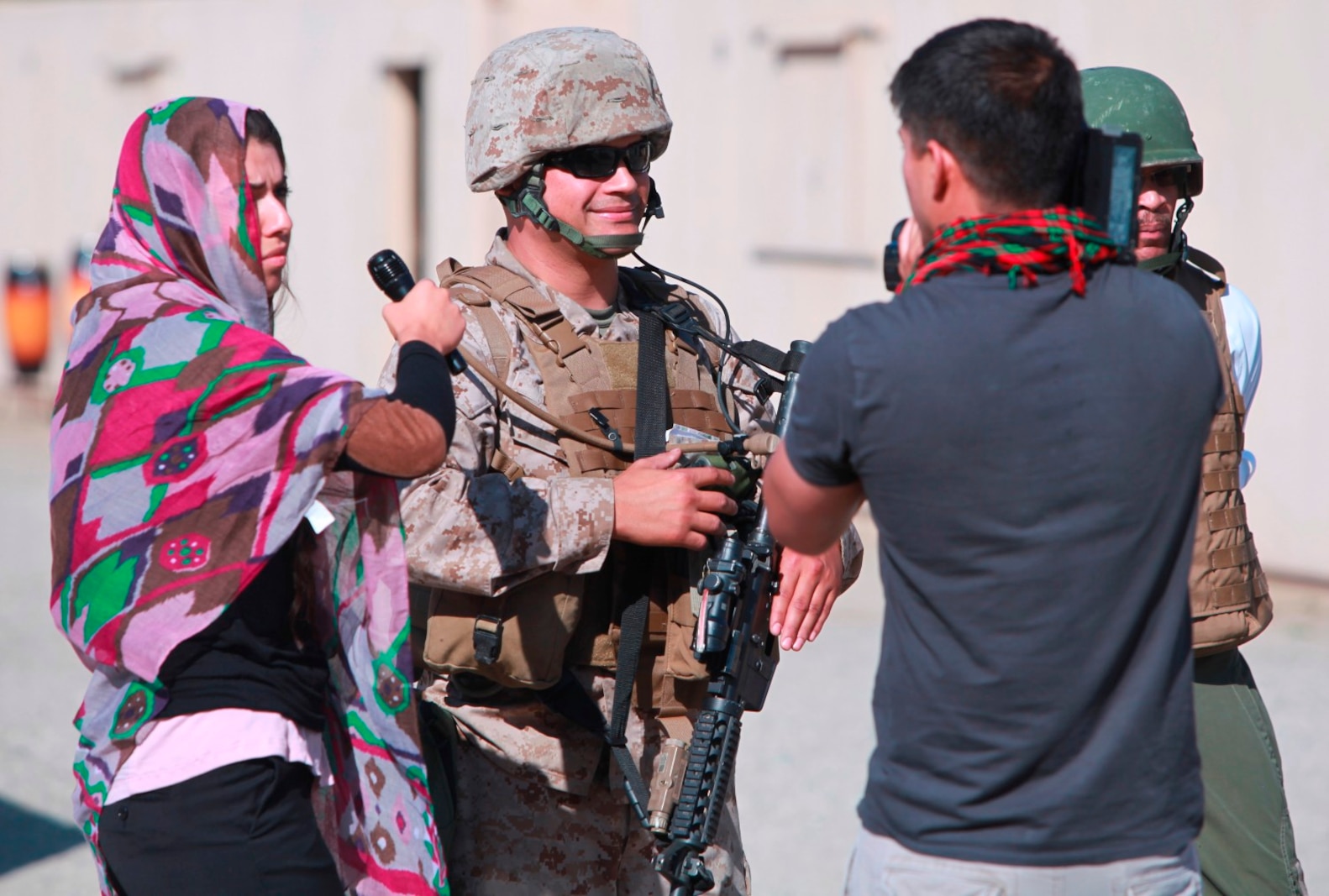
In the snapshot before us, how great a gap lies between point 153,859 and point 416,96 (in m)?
10.9

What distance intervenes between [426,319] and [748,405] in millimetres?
957

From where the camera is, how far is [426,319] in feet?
8.09

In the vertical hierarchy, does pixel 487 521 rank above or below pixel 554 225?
below

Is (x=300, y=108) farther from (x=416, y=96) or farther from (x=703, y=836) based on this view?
(x=703, y=836)

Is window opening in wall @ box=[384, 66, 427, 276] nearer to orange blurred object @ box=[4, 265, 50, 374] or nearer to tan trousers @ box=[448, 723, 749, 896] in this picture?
orange blurred object @ box=[4, 265, 50, 374]

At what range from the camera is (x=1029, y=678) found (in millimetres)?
1923

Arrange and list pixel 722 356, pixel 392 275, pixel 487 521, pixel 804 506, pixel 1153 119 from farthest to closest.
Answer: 1. pixel 722 356
2. pixel 1153 119
3. pixel 487 521
4. pixel 392 275
5. pixel 804 506

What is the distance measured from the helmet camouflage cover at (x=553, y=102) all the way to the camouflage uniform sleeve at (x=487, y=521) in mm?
458

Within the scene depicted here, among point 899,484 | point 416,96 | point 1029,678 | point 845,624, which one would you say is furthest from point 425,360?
point 416,96

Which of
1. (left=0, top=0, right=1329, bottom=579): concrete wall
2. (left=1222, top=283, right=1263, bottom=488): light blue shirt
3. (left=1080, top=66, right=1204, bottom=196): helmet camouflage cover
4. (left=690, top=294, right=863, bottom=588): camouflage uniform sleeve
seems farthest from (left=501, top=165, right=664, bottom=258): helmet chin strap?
(left=0, top=0, right=1329, bottom=579): concrete wall

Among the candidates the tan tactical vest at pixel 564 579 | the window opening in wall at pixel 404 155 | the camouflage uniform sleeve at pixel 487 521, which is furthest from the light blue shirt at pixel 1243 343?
the window opening in wall at pixel 404 155

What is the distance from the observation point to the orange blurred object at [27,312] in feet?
49.0

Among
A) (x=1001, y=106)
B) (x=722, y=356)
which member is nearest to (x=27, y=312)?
(x=722, y=356)

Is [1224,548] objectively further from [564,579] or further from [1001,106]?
[1001,106]
